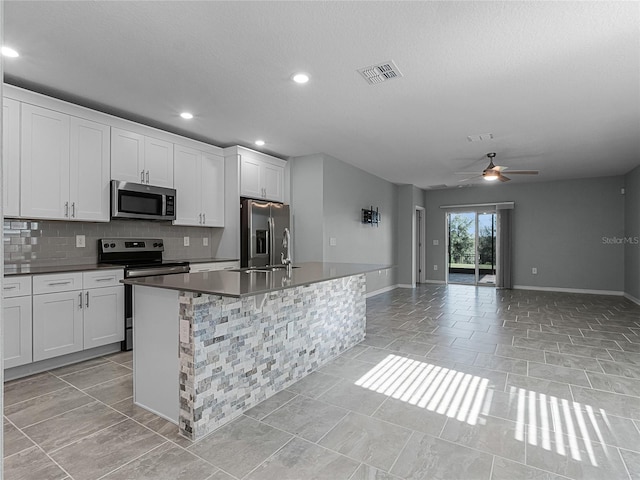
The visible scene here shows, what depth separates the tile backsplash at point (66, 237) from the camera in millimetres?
3469

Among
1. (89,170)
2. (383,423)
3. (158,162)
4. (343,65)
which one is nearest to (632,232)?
(343,65)

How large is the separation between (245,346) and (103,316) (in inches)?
74.8

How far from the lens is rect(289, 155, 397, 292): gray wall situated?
19.0ft

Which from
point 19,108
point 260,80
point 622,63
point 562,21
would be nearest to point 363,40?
point 260,80

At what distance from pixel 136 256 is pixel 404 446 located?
12.0ft

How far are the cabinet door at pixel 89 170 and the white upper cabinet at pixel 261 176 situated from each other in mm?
1757

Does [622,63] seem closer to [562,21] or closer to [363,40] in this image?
[562,21]

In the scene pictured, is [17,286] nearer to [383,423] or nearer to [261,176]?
[383,423]

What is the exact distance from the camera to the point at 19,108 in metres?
3.19

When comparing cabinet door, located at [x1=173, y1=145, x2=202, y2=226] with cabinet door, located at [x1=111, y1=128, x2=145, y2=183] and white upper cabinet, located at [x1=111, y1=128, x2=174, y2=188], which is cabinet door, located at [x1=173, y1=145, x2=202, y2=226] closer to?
white upper cabinet, located at [x1=111, y1=128, x2=174, y2=188]

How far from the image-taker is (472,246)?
9422 millimetres

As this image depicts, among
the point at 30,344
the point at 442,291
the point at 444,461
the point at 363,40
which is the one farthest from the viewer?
the point at 442,291

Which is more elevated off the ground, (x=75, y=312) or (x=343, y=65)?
(x=343, y=65)

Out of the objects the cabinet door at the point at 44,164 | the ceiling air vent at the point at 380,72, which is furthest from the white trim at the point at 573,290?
the cabinet door at the point at 44,164
